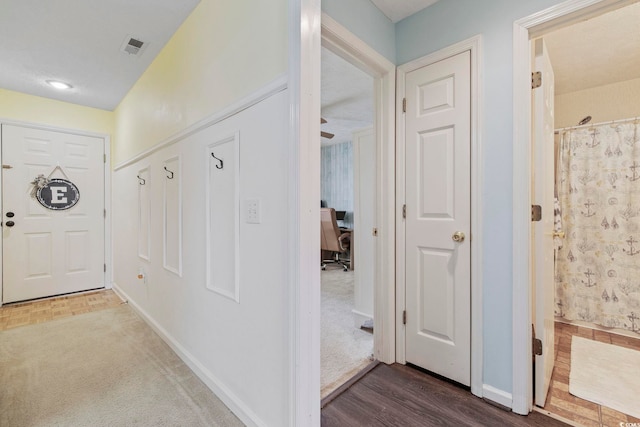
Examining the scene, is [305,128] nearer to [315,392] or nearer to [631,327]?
[315,392]

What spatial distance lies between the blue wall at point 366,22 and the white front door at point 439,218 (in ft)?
0.86

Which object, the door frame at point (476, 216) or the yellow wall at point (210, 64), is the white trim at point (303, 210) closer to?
the yellow wall at point (210, 64)

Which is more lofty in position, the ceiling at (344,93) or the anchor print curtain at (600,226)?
the ceiling at (344,93)

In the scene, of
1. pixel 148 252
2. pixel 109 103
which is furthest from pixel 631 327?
pixel 109 103

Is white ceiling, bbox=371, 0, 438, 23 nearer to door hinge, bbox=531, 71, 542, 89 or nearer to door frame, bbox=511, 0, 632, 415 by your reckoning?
door frame, bbox=511, 0, 632, 415

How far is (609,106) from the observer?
2.55m

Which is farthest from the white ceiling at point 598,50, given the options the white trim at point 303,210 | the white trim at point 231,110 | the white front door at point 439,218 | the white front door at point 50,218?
the white front door at point 50,218

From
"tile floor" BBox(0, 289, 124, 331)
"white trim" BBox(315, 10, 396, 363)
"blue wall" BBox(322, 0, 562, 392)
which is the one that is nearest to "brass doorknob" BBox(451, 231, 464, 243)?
"blue wall" BBox(322, 0, 562, 392)

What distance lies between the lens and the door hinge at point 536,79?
1442 millimetres

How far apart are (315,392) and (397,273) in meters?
1.00

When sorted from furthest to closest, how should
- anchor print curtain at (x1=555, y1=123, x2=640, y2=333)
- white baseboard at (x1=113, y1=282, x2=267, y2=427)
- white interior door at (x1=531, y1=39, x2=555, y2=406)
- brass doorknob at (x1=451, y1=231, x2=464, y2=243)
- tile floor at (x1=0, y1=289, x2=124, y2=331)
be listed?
tile floor at (x1=0, y1=289, x2=124, y2=331) < anchor print curtain at (x1=555, y1=123, x2=640, y2=333) < brass doorknob at (x1=451, y1=231, x2=464, y2=243) < white interior door at (x1=531, y1=39, x2=555, y2=406) < white baseboard at (x1=113, y1=282, x2=267, y2=427)

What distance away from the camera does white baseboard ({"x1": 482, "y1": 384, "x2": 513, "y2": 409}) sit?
4.72 ft

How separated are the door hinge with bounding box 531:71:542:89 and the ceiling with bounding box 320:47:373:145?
119cm

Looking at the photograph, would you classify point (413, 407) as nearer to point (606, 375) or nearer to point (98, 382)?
point (606, 375)
